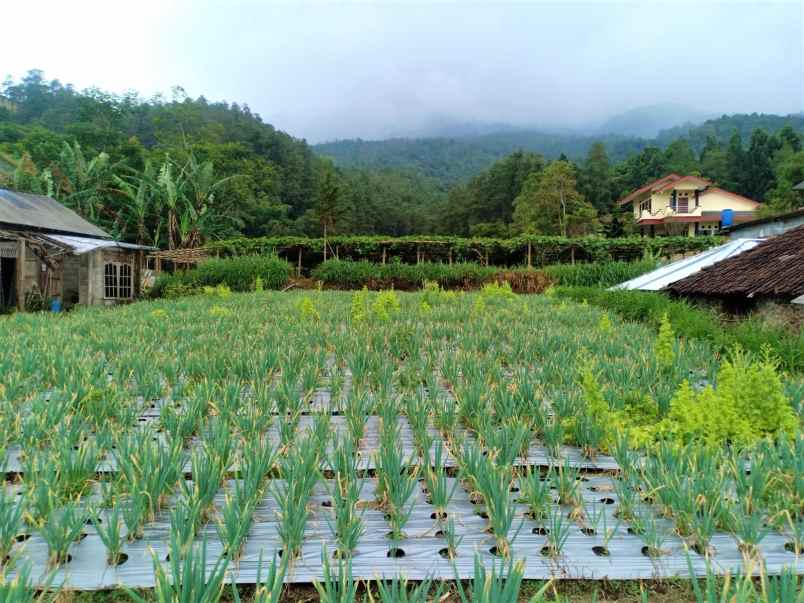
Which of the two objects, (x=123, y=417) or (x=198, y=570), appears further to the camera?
(x=123, y=417)

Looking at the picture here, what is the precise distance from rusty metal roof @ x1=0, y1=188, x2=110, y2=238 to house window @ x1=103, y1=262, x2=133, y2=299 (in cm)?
203

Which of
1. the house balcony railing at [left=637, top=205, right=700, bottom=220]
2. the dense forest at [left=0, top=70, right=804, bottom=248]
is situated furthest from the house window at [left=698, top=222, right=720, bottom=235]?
the dense forest at [left=0, top=70, right=804, bottom=248]

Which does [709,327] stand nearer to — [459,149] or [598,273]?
[598,273]

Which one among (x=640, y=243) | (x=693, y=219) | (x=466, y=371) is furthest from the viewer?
(x=693, y=219)

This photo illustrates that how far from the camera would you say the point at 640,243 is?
19.9m

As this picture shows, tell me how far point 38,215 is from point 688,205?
3876 cm

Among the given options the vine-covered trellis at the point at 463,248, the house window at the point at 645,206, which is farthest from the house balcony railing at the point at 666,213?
the vine-covered trellis at the point at 463,248

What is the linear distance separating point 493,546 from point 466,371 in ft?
7.06

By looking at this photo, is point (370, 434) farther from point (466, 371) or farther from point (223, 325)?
point (223, 325)

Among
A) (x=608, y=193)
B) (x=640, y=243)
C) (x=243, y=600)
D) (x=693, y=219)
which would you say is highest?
(x=608, y=193)

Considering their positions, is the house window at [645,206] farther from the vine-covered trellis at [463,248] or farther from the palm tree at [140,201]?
the palm tree at [140,201]

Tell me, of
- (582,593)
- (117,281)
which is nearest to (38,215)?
(117,281)

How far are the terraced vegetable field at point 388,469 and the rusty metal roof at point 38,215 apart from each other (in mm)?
11988

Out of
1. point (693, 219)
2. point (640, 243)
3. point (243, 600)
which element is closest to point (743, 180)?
point (693, 219)
